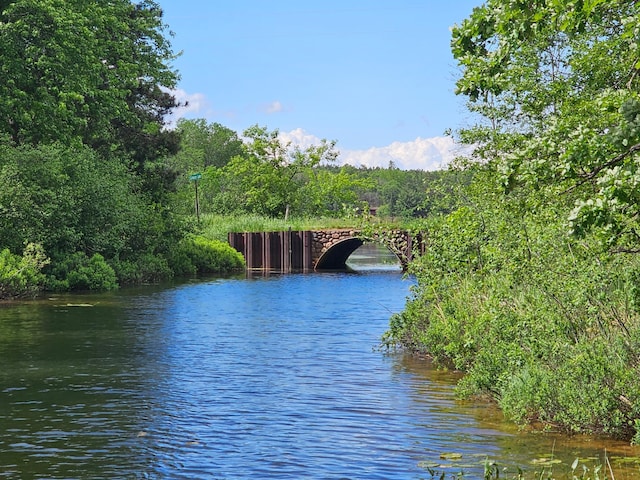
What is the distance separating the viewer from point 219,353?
17.1m

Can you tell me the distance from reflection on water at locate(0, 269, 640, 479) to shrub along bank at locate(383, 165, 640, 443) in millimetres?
384

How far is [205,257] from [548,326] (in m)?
37.1

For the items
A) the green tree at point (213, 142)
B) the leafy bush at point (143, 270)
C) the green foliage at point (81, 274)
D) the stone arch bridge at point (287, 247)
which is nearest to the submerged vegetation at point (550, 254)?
the green foliage at point (81, 274)

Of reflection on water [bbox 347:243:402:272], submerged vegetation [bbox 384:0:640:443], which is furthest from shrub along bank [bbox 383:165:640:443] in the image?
reflection on water [bbox 347:243:402:272]

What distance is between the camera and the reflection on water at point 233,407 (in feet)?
29.8

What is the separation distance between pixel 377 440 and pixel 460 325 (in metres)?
3.98

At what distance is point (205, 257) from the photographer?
46.2m

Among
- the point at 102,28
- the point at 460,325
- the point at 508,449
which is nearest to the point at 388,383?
the point at 460,325

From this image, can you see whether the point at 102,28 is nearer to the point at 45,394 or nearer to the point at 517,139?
the point at 517,139

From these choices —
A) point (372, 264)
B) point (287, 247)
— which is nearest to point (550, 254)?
point (287, 247)

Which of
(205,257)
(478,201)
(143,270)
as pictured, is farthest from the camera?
Result: (205,257)

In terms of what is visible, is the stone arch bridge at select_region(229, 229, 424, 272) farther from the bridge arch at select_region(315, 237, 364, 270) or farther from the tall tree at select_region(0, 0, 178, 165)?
the tall tree at select_region(0, 0, 178, 165)

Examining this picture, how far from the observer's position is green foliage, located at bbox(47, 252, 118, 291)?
32219mm

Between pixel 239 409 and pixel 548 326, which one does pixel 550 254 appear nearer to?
pixel 548 326
